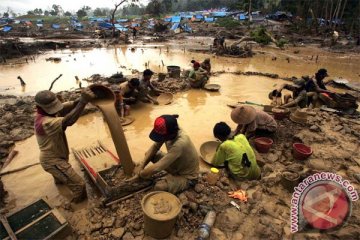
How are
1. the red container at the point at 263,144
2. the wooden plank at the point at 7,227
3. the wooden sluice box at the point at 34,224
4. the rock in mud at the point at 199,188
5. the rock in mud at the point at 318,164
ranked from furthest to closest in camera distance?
the red container at the point at 263,144
the rock in mud at the point at 318,164
the rock in mud at the point at 199,188
the wooden sluice box at the point at 34,224
the wooden plank at the point at 7,227

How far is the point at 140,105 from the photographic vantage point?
7.40 meters

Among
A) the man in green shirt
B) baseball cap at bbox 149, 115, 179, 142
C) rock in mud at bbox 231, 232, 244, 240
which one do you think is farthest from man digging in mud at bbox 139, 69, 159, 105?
rock in mud at bbox 231, 232, 244, 240

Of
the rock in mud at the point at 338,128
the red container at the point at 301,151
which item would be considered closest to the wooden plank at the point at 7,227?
the red container at the point at 301,151

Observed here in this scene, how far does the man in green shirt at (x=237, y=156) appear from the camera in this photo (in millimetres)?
3771

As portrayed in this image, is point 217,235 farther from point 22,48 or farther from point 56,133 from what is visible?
point 22,48

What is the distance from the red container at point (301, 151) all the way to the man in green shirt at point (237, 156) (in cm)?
103

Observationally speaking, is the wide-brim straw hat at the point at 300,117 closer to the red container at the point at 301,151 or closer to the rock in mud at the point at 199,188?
the red container at the point at 301,151

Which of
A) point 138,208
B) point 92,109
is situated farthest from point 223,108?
point 138,208

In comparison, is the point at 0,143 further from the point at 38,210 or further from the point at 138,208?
the point at 138,208

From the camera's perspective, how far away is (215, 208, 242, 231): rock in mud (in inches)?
121

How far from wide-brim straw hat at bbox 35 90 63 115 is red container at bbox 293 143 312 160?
4.07m

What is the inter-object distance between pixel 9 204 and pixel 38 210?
1016 millimetres

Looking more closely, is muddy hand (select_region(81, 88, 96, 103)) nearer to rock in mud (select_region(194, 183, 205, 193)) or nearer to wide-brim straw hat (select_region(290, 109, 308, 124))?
rock in mud (select_region(194, 183, 205, 193))

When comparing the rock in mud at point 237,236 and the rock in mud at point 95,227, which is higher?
the rock in mud at point 95,227
